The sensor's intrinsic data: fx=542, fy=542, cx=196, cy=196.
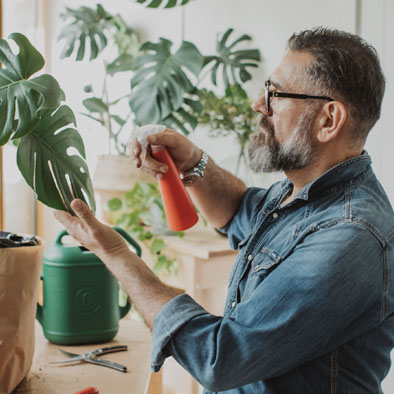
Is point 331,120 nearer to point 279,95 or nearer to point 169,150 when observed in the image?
point 279,95

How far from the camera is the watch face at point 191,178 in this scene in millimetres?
1432

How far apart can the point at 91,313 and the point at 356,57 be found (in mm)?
837

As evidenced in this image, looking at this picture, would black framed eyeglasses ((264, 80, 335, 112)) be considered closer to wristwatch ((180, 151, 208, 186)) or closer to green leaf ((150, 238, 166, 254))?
wristwatch ((180, 151, 208, 186))

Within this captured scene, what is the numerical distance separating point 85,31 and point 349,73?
206 centimetres

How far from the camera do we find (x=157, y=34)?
310 cm

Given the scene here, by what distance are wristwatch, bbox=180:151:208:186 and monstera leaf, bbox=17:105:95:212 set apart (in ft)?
1.11

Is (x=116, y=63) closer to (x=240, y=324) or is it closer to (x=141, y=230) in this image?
(x=141, y=230)

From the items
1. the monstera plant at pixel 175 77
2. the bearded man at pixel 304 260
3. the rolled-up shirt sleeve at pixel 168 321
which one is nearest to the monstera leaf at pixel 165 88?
the monstera plant at pixel 175 77

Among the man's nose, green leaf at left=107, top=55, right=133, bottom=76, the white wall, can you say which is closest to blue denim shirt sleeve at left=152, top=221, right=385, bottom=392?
the man's nose

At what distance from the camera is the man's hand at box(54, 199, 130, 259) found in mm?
1048

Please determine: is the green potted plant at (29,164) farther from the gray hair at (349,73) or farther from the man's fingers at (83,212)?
the gray hair at (349,73)

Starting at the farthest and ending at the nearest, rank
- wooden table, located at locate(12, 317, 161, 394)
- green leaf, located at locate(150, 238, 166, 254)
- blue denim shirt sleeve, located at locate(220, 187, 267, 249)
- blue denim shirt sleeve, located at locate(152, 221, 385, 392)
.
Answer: green leaf, located at locate(150, 238, 166, 254) < blue denim shirt sleeve, located at locate(220, 187, 267, 249) < wooden table, located at locate(12, 317, 161, 394) < blue denim shirt sleeve, located at locate(152, 221, 385, 392)

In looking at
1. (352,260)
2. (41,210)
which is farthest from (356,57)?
(41,210)

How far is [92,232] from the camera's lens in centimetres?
106
